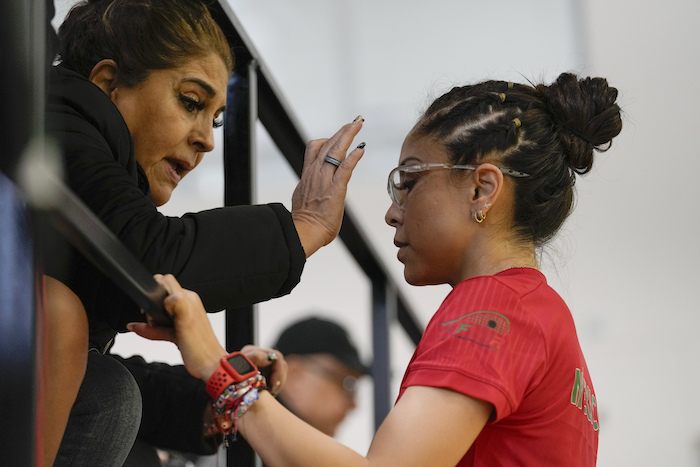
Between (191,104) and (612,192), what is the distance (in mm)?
3072

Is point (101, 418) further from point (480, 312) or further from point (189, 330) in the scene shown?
point (480, 312)

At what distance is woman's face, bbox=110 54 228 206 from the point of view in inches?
36.4

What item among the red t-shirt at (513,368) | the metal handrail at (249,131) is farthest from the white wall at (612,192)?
the red t-shirt at (513,368)

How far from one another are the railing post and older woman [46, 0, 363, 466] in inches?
1.0

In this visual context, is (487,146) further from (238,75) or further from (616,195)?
(616,195)

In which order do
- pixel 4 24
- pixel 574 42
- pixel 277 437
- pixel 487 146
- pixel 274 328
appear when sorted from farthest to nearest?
1. pixel 574 42
2. pixel 274 328
3. pixel 487 146
4. pixel 277 437
5. pixel 4 24

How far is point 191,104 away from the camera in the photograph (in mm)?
954

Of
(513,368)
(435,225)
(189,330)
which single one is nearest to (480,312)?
(513,368)

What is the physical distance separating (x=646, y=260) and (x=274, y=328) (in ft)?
5.42

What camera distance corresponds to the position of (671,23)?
12.0 feet

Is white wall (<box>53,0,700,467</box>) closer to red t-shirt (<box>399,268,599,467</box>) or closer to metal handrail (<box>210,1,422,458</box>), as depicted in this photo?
metal handrail (<box>210,1,422,458</box>)

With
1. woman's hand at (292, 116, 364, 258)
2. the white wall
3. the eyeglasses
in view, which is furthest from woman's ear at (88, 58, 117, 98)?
the white wall

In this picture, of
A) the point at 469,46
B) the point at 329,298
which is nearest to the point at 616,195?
the point at 469,46

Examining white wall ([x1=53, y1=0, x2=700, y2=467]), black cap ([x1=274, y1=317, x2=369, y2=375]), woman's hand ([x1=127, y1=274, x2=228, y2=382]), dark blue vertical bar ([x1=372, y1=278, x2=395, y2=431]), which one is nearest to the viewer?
woman's hand ([x1=127, y1=274, x2=228, y2=382])
